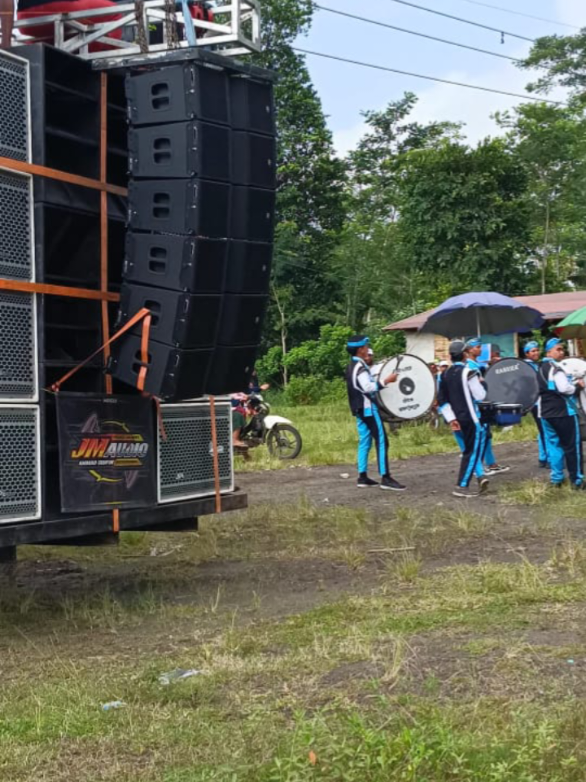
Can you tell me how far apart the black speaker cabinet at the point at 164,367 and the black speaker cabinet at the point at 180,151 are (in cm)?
102

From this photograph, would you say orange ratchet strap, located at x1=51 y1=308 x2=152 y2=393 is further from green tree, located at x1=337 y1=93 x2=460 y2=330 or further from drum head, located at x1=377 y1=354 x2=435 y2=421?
green tree, located at x1=337 y1=93 x2=460 y2=330

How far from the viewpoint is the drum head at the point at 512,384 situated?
14101 mm

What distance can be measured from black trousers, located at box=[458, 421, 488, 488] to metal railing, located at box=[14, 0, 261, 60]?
656cm

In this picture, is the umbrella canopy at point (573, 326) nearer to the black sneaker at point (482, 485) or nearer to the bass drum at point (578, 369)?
the bass drum at point (578, 369)

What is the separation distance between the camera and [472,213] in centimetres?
3478

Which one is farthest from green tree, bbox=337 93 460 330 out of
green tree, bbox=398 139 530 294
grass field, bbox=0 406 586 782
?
grass field, bbox=0 406 586 782

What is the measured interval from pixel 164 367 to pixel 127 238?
83cm

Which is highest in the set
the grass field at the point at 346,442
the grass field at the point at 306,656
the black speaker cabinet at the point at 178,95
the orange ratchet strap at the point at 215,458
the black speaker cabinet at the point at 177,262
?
the black speaker cabinet at the point at 178,95

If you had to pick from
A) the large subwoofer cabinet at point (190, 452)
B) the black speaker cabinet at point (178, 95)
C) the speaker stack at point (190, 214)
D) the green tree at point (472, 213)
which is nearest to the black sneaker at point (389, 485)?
the large subwoofer cabinet at point (190, 452)

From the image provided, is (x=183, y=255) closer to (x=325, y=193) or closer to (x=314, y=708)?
(x=314, y=708)

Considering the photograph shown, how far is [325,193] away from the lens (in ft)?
146

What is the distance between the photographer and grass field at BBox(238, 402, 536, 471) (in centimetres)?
1739

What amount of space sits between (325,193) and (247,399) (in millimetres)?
27303

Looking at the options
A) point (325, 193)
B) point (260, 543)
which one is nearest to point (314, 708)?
point (260, 543)
